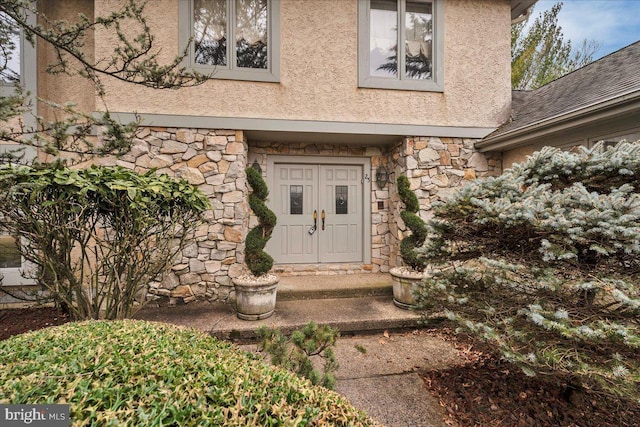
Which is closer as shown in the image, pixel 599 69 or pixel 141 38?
pixel 141 38

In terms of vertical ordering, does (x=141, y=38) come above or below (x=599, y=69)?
below

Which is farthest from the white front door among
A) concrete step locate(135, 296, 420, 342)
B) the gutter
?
the gutter

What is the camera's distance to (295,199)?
5.10 m

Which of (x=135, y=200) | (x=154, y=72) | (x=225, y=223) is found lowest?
(x=225, y=223)

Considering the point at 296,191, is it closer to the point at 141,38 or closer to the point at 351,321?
the point at 351,321

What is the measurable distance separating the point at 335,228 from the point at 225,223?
2.05 meters

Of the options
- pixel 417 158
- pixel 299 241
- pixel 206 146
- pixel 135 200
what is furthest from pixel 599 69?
pixel 135 200

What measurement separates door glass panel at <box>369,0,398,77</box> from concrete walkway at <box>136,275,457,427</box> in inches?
139

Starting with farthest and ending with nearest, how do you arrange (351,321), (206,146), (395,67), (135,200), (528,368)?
(395,67), (206,146), (351,321), (135,200), (528,368)

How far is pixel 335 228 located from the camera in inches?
205

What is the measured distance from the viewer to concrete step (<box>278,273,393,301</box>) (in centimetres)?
413

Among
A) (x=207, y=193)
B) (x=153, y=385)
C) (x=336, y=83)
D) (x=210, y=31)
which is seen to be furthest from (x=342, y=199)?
(x=153, y=385)

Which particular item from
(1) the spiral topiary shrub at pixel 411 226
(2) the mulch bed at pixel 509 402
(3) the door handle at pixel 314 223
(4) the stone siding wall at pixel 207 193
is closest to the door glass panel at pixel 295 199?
(3) the door handle at pixel 314 223

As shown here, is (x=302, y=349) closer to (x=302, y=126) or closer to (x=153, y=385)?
(x=153, y=385)
